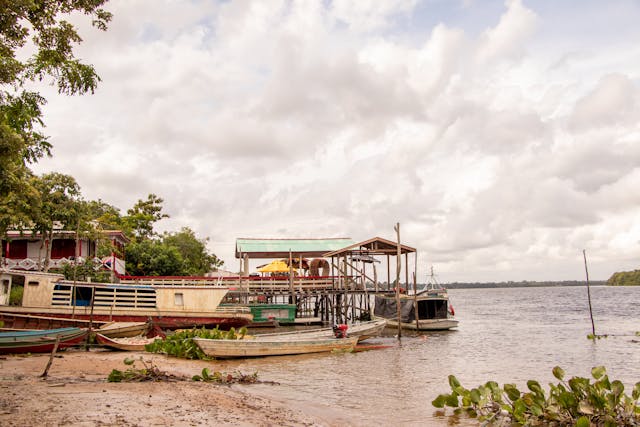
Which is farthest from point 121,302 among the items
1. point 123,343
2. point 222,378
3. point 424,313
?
point 424,313

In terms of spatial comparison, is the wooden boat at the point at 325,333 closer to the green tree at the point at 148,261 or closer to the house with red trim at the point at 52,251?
the house with red trim at the point at 52,251

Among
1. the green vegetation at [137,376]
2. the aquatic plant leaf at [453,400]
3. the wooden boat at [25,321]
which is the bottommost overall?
the aquatic plant leaf at [453,400]

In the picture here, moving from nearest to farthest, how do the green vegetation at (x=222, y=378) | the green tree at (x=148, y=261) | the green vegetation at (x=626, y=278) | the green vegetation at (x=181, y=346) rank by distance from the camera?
the green vegetation at (x=222, y=378)
the green vegetation at (x=181, y=346)
the green tree at (x=148, y=261)
the green vegetation at (x=626, y=278)

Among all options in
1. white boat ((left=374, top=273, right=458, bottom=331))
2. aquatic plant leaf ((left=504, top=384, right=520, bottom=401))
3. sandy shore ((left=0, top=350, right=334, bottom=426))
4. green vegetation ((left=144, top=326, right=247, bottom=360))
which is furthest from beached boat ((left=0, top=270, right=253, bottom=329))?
aquatic plant leaf ((left=504, top=384, right=520, bottom=401))

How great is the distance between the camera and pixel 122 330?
878 inches

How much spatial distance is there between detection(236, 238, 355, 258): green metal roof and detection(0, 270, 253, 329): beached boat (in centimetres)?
831

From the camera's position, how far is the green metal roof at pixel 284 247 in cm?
4000

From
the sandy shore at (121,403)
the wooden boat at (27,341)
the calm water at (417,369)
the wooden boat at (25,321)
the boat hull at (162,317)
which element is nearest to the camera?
the sandy shore at (121,403)

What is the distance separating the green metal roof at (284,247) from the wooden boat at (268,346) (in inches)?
720

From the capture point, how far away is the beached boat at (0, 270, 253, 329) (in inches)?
977

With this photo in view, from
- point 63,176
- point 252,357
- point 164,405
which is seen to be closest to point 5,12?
point 164,405

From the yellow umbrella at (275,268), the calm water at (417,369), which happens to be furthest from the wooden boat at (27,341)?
the yellow umbrella at (275,268)

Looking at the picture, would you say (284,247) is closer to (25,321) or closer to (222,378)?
(25,321)

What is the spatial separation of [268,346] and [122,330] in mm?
7243
